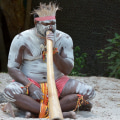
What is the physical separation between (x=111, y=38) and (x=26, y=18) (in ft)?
6.53

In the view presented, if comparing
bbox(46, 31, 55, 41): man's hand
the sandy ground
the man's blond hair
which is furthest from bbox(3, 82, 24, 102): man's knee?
the man's blond hair

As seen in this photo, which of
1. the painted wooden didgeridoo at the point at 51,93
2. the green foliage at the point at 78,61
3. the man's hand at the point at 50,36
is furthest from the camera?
the green foliage at the point at 78,61

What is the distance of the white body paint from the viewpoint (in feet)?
10.9

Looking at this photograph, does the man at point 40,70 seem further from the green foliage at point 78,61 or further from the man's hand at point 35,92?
the green foliage at point 78,61

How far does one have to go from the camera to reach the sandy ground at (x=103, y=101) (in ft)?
11.0

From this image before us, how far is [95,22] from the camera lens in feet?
25.5

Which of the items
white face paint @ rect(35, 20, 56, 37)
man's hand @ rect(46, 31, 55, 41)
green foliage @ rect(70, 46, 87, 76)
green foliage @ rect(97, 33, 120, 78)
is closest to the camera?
man's hand @ rect(46, 31, 55, 41)

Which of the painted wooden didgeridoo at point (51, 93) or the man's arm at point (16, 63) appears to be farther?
the man's arm at point (16, 63)

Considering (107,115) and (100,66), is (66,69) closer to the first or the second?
(107,115)

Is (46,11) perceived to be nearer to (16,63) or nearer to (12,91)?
(16,63)

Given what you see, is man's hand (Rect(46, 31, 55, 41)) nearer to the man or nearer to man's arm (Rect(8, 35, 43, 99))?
the man

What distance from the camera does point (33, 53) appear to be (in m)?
3.35

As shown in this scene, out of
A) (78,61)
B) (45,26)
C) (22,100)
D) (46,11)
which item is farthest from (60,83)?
(78,61)

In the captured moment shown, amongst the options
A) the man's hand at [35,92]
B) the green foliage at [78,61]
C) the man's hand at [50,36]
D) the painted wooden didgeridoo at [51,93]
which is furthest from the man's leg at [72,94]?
the green foliage at [78,61]
